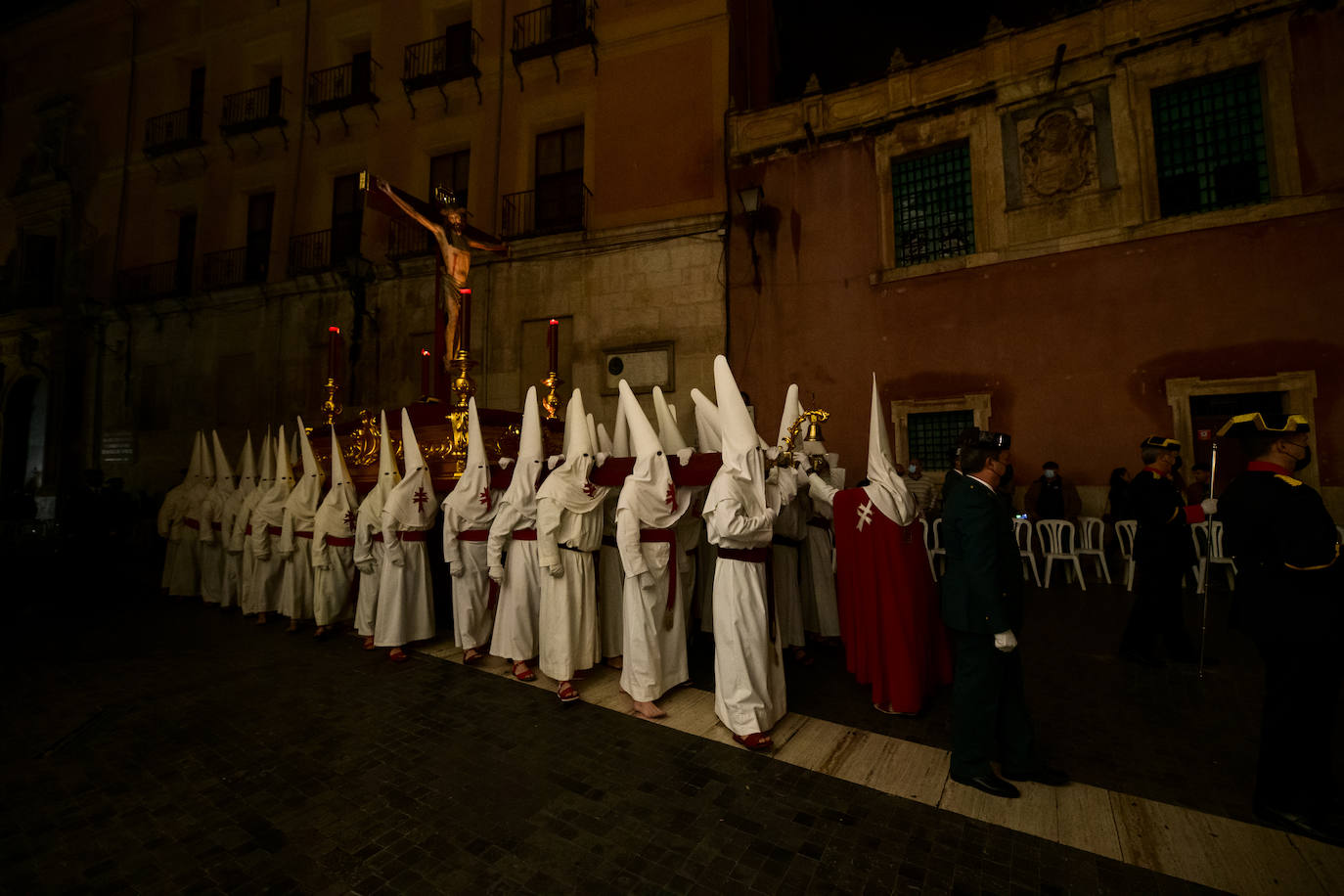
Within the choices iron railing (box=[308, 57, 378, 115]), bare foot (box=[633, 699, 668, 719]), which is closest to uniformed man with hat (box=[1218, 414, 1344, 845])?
bare foot (box=[633, 699, 668, 719])

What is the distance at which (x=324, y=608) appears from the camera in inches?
241

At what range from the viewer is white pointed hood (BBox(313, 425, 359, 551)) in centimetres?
610

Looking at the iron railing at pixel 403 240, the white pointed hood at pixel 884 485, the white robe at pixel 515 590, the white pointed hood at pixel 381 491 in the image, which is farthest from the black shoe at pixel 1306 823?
the iron railing at pixel 403 240

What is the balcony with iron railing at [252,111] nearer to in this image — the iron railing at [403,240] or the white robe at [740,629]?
the iron railing at [403,240]

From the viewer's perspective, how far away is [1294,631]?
103 inches

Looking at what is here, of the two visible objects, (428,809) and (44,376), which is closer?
(428,809)

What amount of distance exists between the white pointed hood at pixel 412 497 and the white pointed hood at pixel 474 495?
1.89ft

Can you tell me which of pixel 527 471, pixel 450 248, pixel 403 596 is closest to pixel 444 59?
pixel 450 248

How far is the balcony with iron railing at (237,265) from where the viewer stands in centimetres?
1547

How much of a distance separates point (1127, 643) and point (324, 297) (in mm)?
17293

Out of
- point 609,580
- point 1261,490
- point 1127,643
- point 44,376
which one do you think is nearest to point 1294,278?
point 1127,643

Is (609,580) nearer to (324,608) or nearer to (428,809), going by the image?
(428,809)

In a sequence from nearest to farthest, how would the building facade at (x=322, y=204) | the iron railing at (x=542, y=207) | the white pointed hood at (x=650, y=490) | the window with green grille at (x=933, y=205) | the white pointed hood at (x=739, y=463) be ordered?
the white pointed hood at (x=739, y=463) < the white pointed hood at (x=650, y=490) < the window with green grille at (x=933, y=205) < the building facade at (x=322, y=204) < the iron railing at (x=542, y=207)

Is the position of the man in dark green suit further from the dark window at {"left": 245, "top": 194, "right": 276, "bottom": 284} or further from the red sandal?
the dark window at {"left": 245, "top": 194, "right": 276, "bottom": 284}
